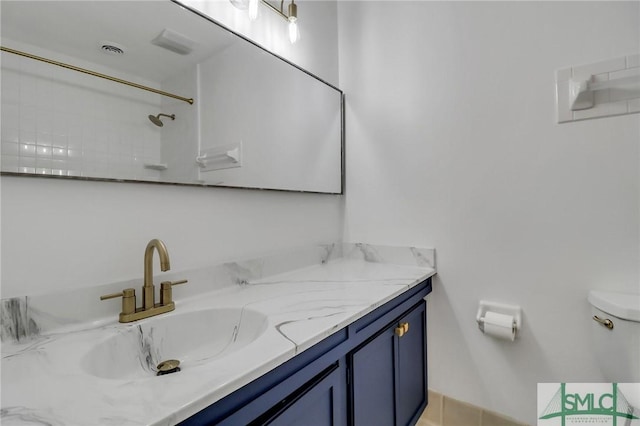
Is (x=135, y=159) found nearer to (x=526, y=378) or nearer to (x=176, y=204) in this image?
(x=176, y=204)

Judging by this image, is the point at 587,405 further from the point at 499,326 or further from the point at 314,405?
the point at 314,405

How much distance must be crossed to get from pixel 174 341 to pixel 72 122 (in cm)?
66

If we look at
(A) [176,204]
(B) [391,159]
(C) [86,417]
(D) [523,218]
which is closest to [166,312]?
(A) [176,204]

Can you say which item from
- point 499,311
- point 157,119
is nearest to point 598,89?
point 499,311

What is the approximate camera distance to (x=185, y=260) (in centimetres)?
100

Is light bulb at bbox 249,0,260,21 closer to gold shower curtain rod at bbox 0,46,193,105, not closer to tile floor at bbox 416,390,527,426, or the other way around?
gold shower curtain rod at bbox 0,46,193,105

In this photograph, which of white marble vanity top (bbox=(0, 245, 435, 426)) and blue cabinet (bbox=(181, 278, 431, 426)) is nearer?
white marble vanity top (bbox=(0, 245, 435, 426))

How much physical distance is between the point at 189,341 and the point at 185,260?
0.88ft

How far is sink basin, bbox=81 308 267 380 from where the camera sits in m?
0.70

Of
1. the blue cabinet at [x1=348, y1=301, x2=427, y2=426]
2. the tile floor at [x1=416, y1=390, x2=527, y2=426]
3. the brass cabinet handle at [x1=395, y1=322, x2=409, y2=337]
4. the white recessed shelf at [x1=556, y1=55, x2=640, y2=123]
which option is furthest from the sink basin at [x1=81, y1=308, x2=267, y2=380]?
the white recessed shelf at [x1=556, y1=55, x2=640, y2=123]

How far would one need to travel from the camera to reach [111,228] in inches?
32.9

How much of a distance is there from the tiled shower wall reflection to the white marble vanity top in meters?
0.38

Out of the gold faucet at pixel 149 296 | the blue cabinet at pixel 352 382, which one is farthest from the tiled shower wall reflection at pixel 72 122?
the blue cabinet at pixel 352 382

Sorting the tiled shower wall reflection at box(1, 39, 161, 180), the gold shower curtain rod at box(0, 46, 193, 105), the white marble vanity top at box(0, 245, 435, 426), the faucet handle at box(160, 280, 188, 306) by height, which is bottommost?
the white marble vanity top at box(0, 245, 435, 426)
